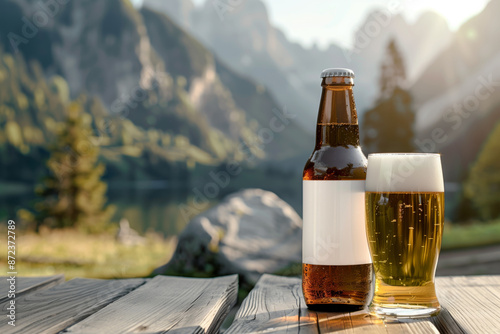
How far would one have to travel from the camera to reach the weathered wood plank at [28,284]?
6.09ft

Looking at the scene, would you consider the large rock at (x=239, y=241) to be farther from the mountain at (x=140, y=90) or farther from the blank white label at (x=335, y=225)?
the mountain at (x=140, y=90)

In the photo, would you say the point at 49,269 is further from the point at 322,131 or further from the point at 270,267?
the point at 322,131

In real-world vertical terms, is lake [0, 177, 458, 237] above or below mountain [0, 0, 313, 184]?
below

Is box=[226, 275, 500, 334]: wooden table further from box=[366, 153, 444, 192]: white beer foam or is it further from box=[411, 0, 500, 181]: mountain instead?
box=[411, 0, 500, 181]: mountain

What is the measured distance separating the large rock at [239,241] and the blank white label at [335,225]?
571 cm

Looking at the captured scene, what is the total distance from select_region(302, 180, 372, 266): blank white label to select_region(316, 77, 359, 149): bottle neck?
7.5 inches

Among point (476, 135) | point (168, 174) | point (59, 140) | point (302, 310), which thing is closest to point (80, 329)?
point (302, 310)

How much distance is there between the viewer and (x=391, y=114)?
107 feet

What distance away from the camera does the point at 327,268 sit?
171 cm

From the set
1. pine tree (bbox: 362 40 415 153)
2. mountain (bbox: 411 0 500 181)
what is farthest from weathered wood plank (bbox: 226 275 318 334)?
mountain (bbox: 411 0 500 181)

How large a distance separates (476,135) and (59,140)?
5675 cm

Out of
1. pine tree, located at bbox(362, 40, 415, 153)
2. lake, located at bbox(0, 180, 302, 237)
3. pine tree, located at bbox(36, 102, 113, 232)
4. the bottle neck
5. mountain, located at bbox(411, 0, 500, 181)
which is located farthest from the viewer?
mountain, located at bbox(411, 0, 500, 181)

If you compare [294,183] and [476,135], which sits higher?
[476,135]

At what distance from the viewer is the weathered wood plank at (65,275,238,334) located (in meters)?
1.37
